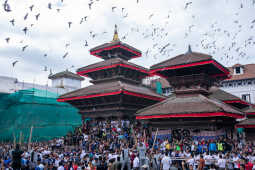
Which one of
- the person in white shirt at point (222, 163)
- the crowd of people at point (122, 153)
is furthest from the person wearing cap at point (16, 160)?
the person in white shirt at point (222, 163)

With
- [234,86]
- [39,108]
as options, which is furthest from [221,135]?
[234,86]

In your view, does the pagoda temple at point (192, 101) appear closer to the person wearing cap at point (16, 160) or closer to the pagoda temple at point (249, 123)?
the pagoda temple at point (249, 123)

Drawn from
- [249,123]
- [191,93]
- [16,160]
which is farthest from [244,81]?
[16,160]

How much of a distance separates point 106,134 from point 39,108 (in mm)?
9523

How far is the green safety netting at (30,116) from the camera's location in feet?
83.8

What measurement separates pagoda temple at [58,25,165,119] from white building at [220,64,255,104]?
69.8 feet

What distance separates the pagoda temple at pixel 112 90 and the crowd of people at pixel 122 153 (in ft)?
4.80

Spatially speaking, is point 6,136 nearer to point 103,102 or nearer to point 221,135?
point 103,102

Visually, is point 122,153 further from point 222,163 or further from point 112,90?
point 112,90

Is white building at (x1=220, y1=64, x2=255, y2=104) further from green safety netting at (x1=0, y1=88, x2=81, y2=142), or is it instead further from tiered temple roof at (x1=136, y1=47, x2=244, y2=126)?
green safety netting at (x1=0, y1=88, x2=81, y2=142)

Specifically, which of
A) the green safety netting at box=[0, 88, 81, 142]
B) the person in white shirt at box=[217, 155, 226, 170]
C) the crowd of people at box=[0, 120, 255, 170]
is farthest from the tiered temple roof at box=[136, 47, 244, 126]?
the green safety netting at box=[0, 88, 81, 142]

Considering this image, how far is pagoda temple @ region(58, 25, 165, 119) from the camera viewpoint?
25219 mm

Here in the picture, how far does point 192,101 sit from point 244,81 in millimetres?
28318

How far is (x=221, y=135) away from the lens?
2038cm
